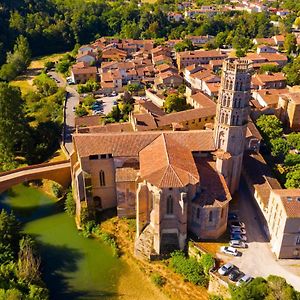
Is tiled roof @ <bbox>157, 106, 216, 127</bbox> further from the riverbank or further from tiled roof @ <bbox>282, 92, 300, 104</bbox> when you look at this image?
the riverbank

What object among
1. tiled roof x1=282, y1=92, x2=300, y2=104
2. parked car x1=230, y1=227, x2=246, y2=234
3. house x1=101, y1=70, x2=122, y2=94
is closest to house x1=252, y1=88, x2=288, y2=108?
tiled roof x1=282, y1=92, x2=300, y2=104

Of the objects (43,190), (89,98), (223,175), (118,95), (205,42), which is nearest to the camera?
(223,175)

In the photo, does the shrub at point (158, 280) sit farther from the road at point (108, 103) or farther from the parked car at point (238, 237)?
the road at point (108, 103)

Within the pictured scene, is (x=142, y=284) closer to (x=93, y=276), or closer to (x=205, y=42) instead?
(x=93, y=276)

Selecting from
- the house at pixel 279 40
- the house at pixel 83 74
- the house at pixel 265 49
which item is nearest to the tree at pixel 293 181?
the house at pixel 83 74

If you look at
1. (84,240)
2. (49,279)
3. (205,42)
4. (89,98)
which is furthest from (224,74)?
(205,42)

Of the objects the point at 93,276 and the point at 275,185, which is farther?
the point at 275,185
